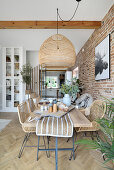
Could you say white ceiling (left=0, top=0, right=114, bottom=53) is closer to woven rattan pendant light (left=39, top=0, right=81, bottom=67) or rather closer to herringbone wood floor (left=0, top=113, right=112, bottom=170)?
woven rattan pendant light (left=39, top=0, right=81, bottom=67)

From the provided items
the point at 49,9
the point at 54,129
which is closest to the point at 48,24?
the point at 49,9

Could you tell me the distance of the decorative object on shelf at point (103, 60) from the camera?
2380 mm

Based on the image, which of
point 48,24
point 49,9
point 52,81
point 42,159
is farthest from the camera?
point 52,81

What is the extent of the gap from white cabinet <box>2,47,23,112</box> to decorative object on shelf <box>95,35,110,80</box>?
323 centimetres

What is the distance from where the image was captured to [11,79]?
473 centimetres

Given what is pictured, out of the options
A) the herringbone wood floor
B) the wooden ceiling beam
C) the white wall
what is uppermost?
the wooden ceiling beam

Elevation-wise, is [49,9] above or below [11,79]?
above

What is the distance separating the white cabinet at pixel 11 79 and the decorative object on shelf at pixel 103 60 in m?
3.23

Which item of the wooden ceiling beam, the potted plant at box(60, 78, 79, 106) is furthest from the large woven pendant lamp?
the wooden ceiling beam

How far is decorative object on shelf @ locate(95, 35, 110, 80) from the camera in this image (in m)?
2.38

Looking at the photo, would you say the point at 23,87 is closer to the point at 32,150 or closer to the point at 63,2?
the point at 32,150

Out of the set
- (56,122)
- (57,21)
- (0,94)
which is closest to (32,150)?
(56,122)

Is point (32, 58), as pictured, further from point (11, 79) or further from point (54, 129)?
point (54, 129)

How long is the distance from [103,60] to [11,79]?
3.76 metres
